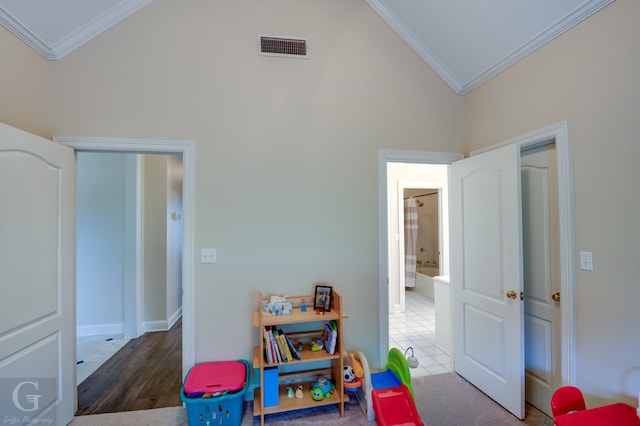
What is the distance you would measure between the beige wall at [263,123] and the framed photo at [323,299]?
157mm

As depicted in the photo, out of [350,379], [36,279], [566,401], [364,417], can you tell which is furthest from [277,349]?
[566,401]

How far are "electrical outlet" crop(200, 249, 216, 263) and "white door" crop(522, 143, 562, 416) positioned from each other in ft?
7.98

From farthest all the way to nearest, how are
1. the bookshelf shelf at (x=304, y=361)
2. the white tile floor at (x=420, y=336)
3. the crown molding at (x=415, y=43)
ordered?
1. the white tile floor at (x=420, y=336)
2. the crown molding at (x=415, y=43)
3. the bookshelf shelf at (x=304, y=361)

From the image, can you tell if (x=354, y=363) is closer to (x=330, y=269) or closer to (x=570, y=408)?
(x=330, y=269)

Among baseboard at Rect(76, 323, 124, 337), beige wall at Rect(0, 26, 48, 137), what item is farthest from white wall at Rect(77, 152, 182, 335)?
beige wall at Rect(0, 26, 48, 137)

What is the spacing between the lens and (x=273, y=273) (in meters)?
2.23

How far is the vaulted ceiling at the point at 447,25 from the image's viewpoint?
1.72 meters

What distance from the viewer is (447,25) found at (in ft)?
7.25

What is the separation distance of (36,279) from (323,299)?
1842mm

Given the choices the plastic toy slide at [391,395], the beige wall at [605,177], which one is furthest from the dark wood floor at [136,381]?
the beige wall at [605,177]

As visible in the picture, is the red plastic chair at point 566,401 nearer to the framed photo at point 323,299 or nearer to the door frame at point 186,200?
the framed photo at point 323,299

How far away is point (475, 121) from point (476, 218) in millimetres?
929

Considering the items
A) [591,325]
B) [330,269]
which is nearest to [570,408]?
[591,325]

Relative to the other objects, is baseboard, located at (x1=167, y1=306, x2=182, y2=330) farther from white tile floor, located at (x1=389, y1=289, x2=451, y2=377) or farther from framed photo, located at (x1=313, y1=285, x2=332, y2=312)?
white tile floor, located at (x1=389, y1=289, x2=451, y2=377)
